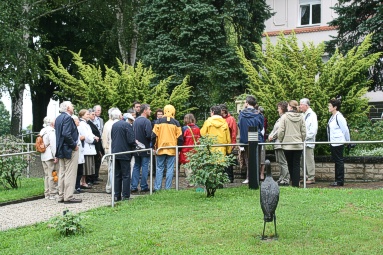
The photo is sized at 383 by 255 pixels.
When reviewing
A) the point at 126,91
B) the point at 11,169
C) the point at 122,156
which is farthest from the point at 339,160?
the point at 11,169

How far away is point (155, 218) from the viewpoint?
34.1 feet

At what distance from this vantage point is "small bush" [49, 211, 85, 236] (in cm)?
953

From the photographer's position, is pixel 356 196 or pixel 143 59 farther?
pixel 143 59

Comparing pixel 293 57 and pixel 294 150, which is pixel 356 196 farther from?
pixel 293 57

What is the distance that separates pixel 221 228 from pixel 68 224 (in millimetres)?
2320

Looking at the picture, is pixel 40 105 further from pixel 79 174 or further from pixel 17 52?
pixel 79 174

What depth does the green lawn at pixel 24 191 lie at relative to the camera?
14120 millimetres

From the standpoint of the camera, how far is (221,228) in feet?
30.8

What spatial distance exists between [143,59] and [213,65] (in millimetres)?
2665

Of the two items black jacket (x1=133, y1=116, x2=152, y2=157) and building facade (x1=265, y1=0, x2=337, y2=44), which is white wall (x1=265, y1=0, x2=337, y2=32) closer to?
building facade (x1=265, y1=0, x2=337, y2=44)

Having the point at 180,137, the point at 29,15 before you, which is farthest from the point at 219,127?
the point at 29,15

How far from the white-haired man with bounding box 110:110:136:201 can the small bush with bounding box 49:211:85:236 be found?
3270 millimetres

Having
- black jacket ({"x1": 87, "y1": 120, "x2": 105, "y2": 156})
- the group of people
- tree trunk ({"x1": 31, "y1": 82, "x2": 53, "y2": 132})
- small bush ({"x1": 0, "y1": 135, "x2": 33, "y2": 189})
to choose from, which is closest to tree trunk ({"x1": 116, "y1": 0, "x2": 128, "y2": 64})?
tree trunk ({"x1": 31, "y1": 82, "x2": 53, "y2": 132})

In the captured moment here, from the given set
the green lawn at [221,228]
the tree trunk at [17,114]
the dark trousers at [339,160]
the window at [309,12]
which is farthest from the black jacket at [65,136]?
the window at [309,12]
